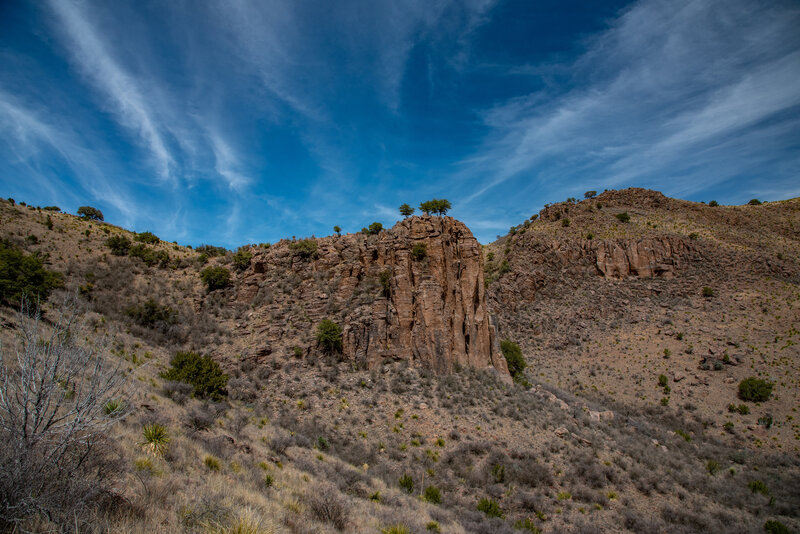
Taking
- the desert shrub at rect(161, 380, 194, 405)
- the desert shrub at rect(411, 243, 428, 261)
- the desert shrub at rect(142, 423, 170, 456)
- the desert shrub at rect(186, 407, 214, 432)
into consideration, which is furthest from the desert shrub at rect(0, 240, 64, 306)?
the desert shrub at rect(411, 243, 428, 261)

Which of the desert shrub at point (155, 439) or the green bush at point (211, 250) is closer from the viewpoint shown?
the desert shrub at point (155, 439)

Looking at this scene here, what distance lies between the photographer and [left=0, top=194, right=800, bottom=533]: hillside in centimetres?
1076

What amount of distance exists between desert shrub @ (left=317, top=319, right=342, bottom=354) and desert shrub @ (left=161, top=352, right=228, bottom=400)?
23.1ft

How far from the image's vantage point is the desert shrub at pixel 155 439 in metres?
8.79

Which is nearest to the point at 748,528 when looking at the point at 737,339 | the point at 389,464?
the point at 389,464

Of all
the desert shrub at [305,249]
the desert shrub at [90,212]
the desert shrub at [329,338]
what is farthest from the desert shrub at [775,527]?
the desert shrub at [90,212]

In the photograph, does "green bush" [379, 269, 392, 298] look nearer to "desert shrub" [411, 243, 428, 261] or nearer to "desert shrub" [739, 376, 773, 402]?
"desert shrub" [411, 243, 428, 261]

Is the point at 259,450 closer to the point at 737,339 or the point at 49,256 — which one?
the point at 49,256

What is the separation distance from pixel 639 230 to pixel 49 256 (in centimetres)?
7056

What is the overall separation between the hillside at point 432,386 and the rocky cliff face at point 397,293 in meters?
0.17

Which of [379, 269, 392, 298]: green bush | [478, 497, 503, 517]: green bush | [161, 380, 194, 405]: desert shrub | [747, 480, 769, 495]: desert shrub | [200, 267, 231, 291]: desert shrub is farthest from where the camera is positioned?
[200, 267, 231, 291]: desert shrub

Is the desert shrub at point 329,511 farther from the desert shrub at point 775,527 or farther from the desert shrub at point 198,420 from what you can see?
the desert shrub at point 775,527

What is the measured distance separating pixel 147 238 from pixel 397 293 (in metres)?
31.9

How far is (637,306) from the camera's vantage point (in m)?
43.5
